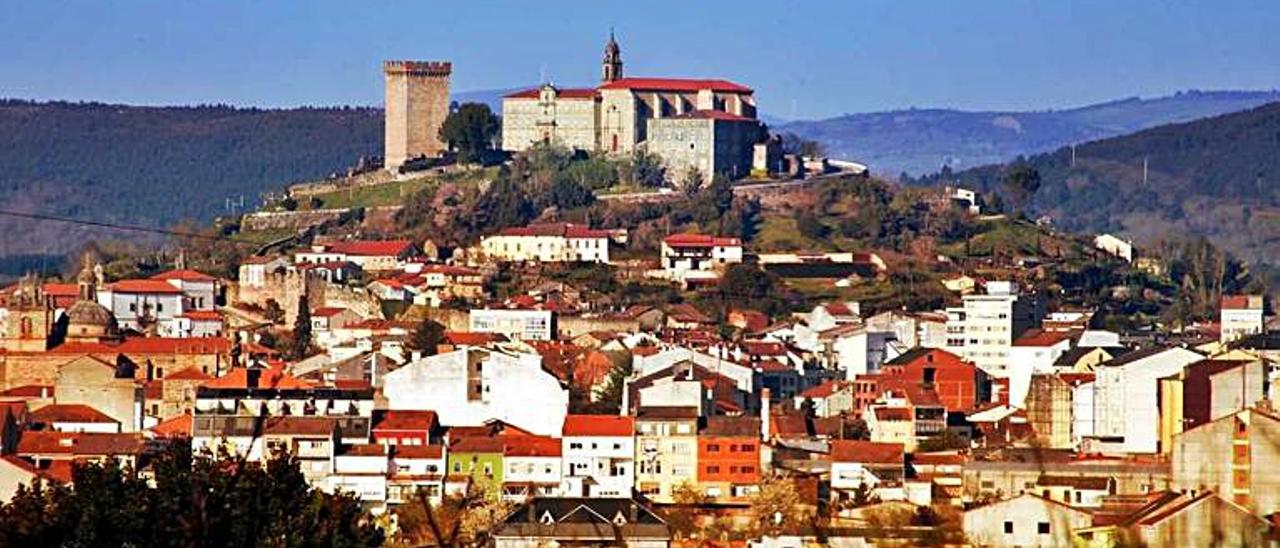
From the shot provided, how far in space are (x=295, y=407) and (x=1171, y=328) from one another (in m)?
21.2

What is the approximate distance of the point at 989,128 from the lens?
185 meters

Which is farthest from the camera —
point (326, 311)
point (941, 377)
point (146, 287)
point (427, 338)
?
point (146, 287)

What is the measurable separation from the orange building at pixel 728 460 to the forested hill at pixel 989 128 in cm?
13064

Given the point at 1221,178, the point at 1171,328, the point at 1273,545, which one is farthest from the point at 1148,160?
the point at 1273,545

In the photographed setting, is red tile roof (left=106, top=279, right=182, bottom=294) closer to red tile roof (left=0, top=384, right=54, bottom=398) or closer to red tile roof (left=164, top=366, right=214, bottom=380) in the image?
red tile roof (left=0, top=384, right=54, bottom=398)

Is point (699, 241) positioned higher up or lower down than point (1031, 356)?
higher up

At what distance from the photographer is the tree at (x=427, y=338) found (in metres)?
45.6

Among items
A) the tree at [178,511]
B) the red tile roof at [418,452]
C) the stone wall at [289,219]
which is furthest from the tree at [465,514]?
the stone wall at [289,219]

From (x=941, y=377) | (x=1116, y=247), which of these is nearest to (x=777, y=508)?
(x=941, y=377)

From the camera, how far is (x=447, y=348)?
42125 mm

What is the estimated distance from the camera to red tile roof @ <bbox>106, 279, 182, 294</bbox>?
53.8 meters

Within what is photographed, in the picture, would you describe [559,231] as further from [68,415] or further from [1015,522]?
[1015,522]

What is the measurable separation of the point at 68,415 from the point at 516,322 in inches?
498

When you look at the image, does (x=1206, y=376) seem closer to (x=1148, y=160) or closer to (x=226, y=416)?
(x=226, y=416)
